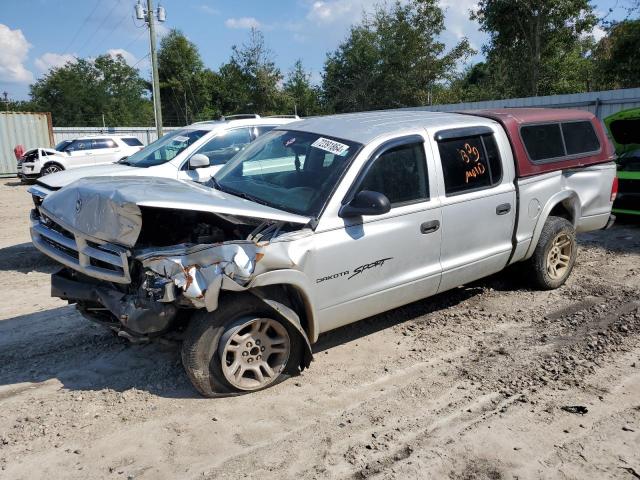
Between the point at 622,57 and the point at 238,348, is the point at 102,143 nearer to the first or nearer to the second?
the point at 238,348

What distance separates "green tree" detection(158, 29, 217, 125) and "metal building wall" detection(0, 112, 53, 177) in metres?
21.1

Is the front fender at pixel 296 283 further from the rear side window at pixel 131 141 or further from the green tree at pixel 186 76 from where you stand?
the green tree at pixel 186 76

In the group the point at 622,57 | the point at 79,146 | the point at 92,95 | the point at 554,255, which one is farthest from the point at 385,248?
the point at 92,95

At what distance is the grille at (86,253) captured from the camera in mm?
3502

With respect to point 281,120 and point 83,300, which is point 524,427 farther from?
point 281,120

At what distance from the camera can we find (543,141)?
5.49 metres

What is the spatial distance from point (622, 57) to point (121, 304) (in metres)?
22.9

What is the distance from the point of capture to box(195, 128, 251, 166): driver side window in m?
7.61

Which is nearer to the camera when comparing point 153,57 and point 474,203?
point 474,203

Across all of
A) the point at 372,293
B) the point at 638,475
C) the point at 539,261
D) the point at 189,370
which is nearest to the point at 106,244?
the point at 189,370

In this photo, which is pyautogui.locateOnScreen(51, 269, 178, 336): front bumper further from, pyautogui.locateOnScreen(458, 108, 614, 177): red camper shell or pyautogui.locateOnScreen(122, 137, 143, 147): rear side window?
pyautogui.locateOnScreen(122, 137, 143, 147): rear side window

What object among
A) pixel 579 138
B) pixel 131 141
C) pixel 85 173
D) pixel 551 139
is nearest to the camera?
pixel 551 139

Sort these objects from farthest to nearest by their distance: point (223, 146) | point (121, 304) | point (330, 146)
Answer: point (223, 146)
point (330, 146)
point (121, 304)

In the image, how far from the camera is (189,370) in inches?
136
